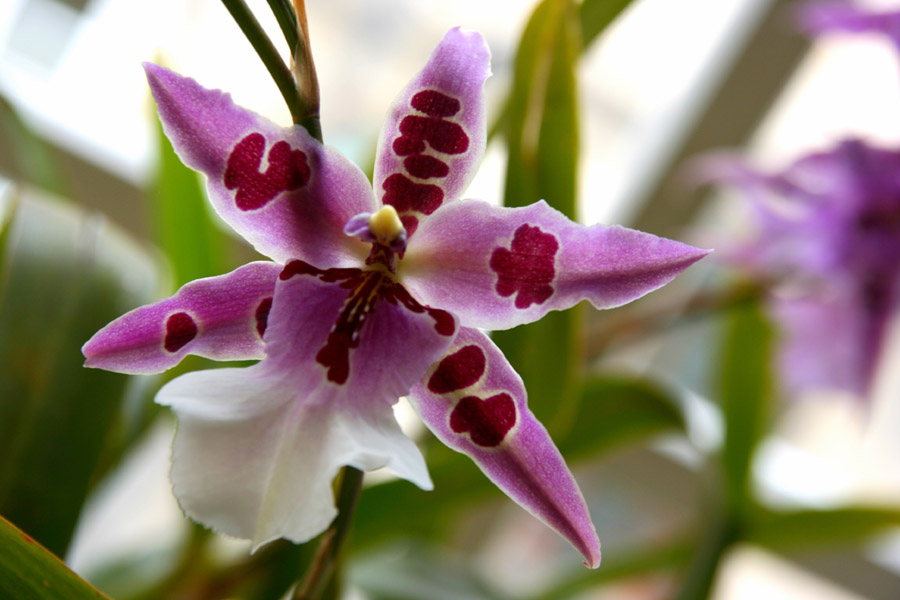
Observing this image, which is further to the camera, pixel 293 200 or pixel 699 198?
pixel 699 198

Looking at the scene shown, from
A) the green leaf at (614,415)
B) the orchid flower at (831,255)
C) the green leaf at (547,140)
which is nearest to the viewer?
the green leaf at (547,140)

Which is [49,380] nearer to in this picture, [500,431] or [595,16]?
[500,431]

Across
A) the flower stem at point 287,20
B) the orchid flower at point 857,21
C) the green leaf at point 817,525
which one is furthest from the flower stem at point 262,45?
the green leaf at point 817,525

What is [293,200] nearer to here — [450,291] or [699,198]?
[450,291]

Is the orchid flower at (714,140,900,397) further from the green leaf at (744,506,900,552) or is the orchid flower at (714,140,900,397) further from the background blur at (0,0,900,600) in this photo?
the green leaf at (744,506,900,552)

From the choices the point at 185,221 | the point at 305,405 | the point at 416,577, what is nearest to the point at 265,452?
the point at 305,405

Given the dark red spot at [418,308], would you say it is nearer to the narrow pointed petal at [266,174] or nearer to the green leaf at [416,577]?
the narrow pointed petal at [266,174]

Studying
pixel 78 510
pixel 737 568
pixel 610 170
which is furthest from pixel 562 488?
pixel 737 568
